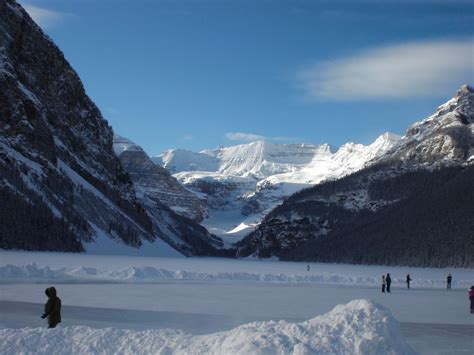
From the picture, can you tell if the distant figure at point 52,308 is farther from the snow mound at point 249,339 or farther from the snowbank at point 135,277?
the snowbank at point 135,277

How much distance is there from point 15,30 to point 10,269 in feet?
413

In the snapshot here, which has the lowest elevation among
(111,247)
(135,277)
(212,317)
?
(212,317)

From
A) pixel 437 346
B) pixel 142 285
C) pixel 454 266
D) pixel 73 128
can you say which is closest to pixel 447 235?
pixel 454 266

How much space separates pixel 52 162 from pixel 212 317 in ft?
384

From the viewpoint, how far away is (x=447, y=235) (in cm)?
14862

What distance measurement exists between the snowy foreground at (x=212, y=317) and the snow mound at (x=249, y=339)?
0.03 m

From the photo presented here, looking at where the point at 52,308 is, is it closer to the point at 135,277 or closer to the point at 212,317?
the point at 212,317

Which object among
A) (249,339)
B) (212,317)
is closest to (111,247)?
(212,317)

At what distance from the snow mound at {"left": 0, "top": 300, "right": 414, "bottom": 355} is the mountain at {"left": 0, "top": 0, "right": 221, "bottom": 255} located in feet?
274

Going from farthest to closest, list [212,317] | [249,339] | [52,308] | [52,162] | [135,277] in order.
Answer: [52,162] < [135,277] < [212,317] < [52,308] < [249,339]

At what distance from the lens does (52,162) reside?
136250mm

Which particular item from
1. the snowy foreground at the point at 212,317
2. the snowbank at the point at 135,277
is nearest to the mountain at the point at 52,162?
the snowbank at the point at 135,277

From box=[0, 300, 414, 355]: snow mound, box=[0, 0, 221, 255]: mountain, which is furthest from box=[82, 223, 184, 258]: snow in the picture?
box=[0, 300, 414, 355]: snow mound

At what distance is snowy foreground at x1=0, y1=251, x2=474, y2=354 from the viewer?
17.2 meters
